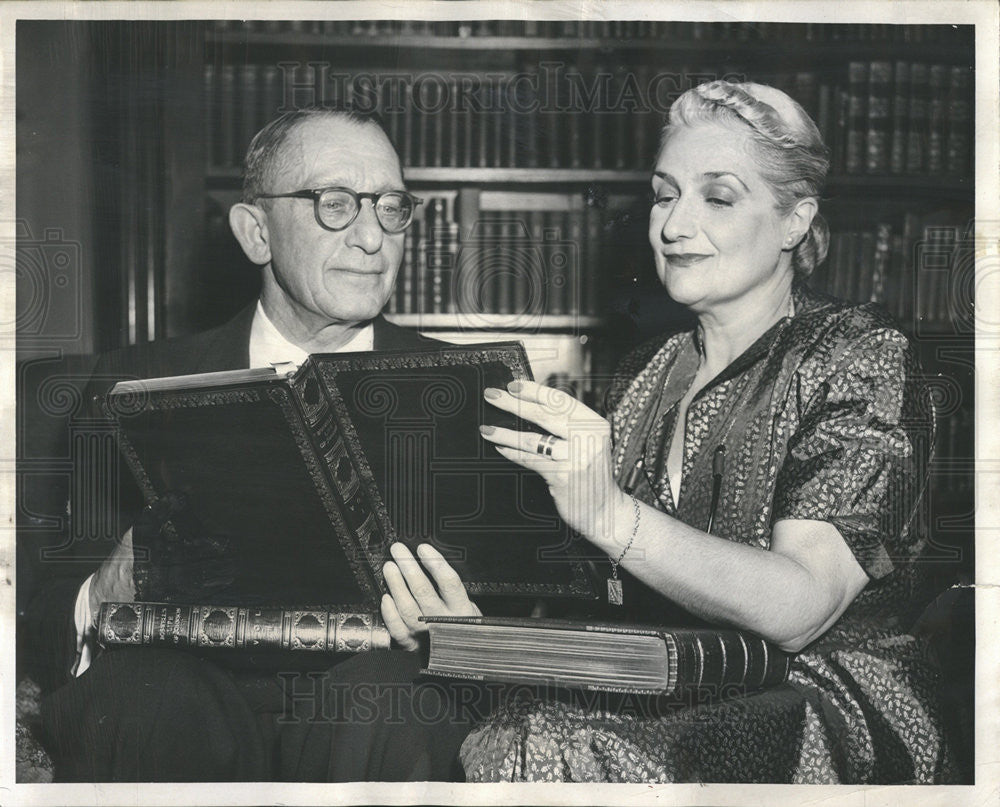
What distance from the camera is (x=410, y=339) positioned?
5.55 ft

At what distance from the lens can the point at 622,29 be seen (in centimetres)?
173

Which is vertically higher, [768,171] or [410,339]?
[768,171]

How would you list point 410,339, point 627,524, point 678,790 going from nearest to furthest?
point 627,524 → point 678,790 → point 410,339

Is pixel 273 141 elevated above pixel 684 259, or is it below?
above

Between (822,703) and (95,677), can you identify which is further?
(95,677)

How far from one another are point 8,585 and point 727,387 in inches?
49.5

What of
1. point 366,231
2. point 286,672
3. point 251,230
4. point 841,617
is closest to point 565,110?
point 366,231

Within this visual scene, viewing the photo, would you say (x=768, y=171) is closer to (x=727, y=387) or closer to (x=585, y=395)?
(x=727, y=387)

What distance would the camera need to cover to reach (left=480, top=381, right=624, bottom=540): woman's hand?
1.46 m

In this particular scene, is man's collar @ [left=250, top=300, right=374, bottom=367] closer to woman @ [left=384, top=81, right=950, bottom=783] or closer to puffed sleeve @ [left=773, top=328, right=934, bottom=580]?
woman @ [left=384, top=81, right=950, bottom=783]

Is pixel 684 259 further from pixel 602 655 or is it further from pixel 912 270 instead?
pixel 602 655

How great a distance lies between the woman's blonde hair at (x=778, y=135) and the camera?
5.30ft

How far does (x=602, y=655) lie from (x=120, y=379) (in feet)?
3.08

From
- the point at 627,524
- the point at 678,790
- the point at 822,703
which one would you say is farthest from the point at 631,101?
the point at 678,790
